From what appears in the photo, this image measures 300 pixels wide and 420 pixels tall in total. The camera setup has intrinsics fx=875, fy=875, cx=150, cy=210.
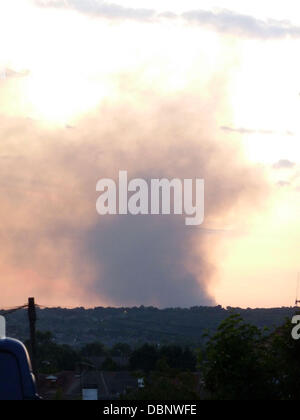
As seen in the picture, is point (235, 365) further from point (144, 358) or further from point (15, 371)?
point (144, 358)

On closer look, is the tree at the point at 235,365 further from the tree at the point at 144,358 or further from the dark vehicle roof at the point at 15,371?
the tree at the point at 144,358

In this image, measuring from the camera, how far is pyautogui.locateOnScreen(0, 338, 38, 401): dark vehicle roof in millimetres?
9234

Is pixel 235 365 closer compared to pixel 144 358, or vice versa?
pixel 235 365

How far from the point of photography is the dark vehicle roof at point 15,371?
9.23 metres

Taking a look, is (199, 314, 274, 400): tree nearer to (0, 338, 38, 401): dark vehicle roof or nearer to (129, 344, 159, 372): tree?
(0, 338, 38, 401): dark vehicle roof

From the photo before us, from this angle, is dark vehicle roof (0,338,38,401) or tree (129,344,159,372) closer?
dark vehicle roof (0,338,38,401)

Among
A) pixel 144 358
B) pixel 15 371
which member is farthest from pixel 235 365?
pixel 144 358

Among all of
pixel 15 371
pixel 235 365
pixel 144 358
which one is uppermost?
pixel 144 358

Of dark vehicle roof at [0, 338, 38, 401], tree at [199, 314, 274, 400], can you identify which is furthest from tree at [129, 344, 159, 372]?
dark vehicle roof at [0, 338, 38, 401]

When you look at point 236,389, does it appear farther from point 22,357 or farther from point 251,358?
point 22,357

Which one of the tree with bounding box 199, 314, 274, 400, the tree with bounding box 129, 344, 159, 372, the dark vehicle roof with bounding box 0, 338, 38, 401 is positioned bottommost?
the dark vehicle roof with bounding box 0, 338, 38, 401

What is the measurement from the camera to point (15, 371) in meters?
9.27
